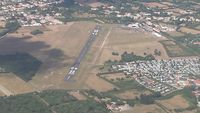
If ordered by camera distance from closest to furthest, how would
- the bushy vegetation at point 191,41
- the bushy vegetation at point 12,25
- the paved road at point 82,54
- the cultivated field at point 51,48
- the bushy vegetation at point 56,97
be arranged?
1. the bushy vegetation at point 56,97
2. the cultivated field at point 51,48
3. the paved road at point 82,54
4. the bushy vegetation at point 191,41
5. the bushy vegetation at point 12,25

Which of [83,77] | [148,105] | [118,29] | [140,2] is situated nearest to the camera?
[148,105]

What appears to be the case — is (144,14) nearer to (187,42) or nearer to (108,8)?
(108,8)

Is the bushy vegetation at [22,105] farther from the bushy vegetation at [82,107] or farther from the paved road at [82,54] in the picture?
the paved road at [82,54]

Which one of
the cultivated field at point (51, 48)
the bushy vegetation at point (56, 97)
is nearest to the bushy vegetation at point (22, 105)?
the bushy vegetation at point (56, 97)

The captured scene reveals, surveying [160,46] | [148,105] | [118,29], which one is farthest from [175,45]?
[148,105]

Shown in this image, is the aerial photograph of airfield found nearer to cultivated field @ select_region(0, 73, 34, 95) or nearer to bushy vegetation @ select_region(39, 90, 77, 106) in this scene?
bushy vegetation @ select_region(39, 90, 77, 106)
